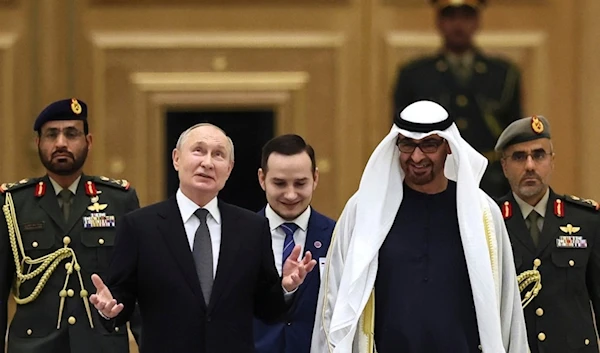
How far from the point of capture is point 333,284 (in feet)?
14.2

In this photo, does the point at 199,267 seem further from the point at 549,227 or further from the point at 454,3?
the point at 454,3

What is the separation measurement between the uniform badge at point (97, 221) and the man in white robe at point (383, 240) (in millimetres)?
850

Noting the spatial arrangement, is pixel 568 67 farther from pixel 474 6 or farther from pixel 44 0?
pixel 44 0

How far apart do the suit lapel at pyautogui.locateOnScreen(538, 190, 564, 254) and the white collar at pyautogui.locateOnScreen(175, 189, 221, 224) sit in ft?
3.95

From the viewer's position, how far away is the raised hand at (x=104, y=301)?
393cm

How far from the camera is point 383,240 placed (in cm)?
424

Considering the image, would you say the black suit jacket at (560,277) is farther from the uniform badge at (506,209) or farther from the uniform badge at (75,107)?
the uniform badge at (75,107)

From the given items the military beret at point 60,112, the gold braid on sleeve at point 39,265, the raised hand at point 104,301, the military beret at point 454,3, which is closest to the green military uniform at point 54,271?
the gold braid on sleeve at point 39,265

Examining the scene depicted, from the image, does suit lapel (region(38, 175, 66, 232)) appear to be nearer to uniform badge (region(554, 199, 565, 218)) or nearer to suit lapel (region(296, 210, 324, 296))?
suit lapel (region(296, 210, 324, 296))

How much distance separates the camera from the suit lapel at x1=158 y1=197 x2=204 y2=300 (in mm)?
4070

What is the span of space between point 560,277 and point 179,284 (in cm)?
139

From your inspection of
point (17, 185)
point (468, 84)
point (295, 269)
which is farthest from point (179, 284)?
point (468, 84)

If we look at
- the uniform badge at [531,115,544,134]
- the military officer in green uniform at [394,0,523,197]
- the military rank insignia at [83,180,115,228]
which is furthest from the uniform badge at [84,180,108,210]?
the uniform badge at [531,115,544,134]

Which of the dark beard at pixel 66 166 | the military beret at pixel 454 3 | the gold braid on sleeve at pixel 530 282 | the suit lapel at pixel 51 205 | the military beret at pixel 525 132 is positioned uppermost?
the military beret at pixel 454 3
